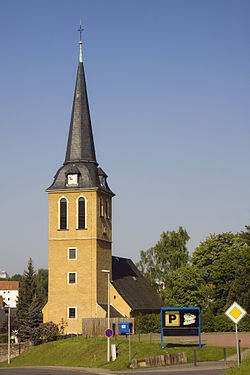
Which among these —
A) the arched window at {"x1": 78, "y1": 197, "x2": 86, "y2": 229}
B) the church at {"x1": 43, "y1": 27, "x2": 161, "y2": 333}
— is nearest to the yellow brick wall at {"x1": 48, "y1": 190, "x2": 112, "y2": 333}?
the church at {"x1": 43, "y1": 27, "x2": 161, "y2": 333}

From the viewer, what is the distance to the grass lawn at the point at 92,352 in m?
42.3

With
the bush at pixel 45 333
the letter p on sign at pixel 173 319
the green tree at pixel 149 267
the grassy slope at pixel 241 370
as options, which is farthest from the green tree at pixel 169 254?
the grassy slope at pixel 241 370

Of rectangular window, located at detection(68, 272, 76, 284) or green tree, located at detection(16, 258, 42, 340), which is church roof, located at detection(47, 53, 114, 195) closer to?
rectangular window, located at detection(68, 272, 76, 284)

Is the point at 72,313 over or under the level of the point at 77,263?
under

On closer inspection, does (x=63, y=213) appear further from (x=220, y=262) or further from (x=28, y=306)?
(x=220, y=262)

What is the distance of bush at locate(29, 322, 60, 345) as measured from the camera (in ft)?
211

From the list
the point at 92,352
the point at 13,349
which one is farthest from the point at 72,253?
the point at 92,352

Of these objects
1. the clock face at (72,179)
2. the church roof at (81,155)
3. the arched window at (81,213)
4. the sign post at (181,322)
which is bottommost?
the sign post at (181,322)

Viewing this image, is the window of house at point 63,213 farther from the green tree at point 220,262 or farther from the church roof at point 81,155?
the green tree at point 220,262

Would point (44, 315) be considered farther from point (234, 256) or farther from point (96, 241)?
point (234, 256)

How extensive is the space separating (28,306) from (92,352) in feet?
93.5

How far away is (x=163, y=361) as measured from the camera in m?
40.4

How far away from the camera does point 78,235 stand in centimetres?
6906

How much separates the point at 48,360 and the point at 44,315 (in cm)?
1621
